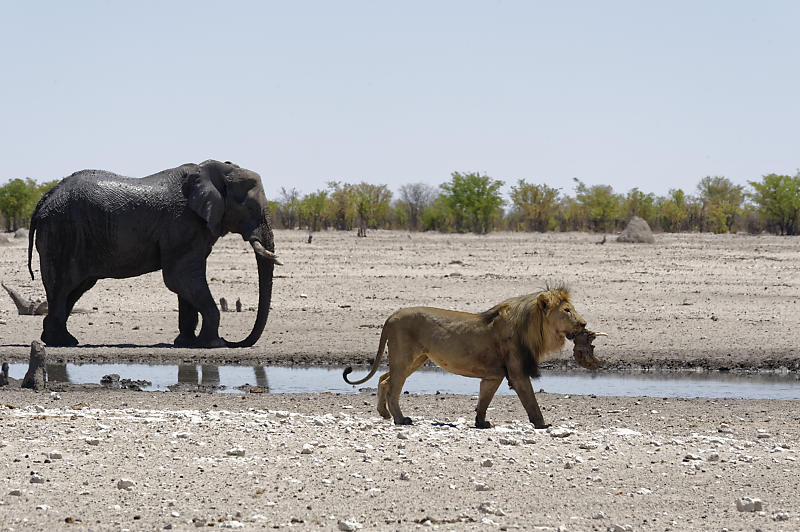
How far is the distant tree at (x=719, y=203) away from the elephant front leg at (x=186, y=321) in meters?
61.3

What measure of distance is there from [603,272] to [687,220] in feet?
168

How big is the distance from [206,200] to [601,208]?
62338 millimetres

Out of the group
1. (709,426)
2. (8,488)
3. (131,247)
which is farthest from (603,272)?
(8,488)

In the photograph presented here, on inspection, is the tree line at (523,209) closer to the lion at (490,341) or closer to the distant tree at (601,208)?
the distant tree at (601,208)

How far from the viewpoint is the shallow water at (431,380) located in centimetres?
1506

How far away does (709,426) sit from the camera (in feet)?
38.5

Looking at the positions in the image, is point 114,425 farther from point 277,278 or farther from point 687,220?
point 687,220

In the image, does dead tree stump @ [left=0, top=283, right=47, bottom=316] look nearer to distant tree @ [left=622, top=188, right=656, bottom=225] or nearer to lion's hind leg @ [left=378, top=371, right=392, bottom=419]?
lion's hind leg @ [left=378, top=371, right=392, bottom=419]

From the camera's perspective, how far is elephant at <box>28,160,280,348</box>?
1859cm

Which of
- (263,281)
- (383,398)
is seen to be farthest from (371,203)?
(383,398)

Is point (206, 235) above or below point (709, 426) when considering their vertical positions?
above

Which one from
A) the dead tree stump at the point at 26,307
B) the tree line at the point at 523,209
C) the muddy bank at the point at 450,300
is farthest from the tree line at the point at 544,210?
the dead tree stump at the point at 26,307

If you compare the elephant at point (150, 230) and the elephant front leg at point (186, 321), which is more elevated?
the elephant at point (150, 230)

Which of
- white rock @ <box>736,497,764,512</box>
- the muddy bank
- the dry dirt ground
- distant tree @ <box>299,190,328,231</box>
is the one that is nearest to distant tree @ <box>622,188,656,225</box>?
Result: distant tree @ <box>299,190,328,231</box>
